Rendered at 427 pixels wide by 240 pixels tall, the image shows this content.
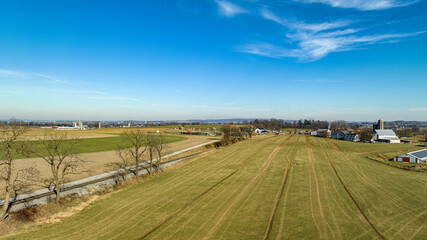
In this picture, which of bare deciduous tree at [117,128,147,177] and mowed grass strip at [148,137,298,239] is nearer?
mowed grass strip at [148,137,298,239]

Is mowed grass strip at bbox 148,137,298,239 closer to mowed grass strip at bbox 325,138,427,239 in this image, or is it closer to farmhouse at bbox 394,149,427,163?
mowed grass strip at bbox 325,138,427,239

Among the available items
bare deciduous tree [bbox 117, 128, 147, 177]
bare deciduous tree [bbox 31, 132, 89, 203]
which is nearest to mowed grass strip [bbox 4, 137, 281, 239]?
bare deciduous tree [bbox 117, 128, 147, 177]

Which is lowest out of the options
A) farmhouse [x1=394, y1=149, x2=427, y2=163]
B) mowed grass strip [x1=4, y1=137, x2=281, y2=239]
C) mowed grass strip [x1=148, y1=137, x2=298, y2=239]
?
mowed grass strip [x1=4, y1=137, x2=281, y2=239]

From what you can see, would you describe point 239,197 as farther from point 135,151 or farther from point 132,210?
point 135,151

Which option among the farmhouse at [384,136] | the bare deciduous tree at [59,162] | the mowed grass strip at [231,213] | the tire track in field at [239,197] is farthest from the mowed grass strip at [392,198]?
the farmhouse at [384,136]

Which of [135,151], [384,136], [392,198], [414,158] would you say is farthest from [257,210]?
[384,136]

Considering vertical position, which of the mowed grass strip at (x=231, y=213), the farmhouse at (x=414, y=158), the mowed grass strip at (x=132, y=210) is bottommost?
the mowed grass strip at (x=132, y=210)

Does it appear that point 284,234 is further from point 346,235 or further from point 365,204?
point 365,204

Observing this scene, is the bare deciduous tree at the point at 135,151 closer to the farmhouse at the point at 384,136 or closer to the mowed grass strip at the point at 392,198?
the mowed grass strip at the point at 392,198

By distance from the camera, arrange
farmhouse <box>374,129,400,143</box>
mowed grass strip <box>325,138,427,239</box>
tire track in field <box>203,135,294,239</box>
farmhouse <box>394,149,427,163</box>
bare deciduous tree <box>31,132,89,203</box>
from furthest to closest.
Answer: farmhouse <box>374,129,400,143</box> → farmhouse <box>394,149,427,163</box> → bare deciduous tree <box>31,132,89,203</box> → mowed grass strip <box>325,138,427,239</box> → tire track in field <box>203,135,294,239</box>

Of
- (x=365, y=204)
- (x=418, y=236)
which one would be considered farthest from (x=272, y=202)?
(x=418, y=236)
